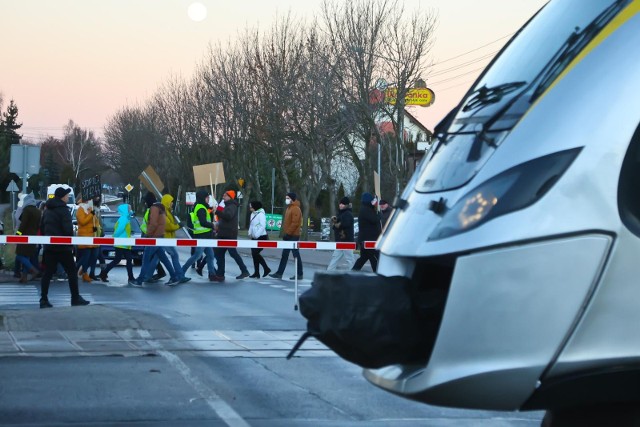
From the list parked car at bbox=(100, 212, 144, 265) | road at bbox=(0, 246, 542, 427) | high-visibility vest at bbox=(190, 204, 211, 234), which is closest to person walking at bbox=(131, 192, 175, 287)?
high-visibility vest at bbox=(190, 204, 211, 234)

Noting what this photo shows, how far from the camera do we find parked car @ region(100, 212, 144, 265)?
28722 millimetres

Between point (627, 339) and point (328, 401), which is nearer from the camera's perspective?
point (627, 339)

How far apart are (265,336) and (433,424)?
5.23 m

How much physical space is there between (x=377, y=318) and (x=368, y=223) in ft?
57.8

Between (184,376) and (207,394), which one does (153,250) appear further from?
(207,394)

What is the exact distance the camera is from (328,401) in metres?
8.16

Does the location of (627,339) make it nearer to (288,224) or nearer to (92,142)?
(288,224)

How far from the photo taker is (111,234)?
3177 cm

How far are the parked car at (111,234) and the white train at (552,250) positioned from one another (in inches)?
903

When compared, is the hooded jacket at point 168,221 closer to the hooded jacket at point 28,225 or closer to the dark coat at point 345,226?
the hooded jacket at point 28,225

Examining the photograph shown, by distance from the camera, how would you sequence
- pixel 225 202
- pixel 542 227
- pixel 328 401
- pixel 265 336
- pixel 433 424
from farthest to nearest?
1. pixel 225 202
2. pixel 265 336
3. pixel 328 401
4. pixel 433 424
5. pixel 542 227

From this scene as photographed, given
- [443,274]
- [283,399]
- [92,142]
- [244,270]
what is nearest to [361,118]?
[244,270]

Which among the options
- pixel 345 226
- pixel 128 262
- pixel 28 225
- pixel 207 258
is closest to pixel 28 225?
pixel 28 225

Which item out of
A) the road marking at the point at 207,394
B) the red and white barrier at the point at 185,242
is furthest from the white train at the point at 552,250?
the red and white barrier at the point at 185,242
